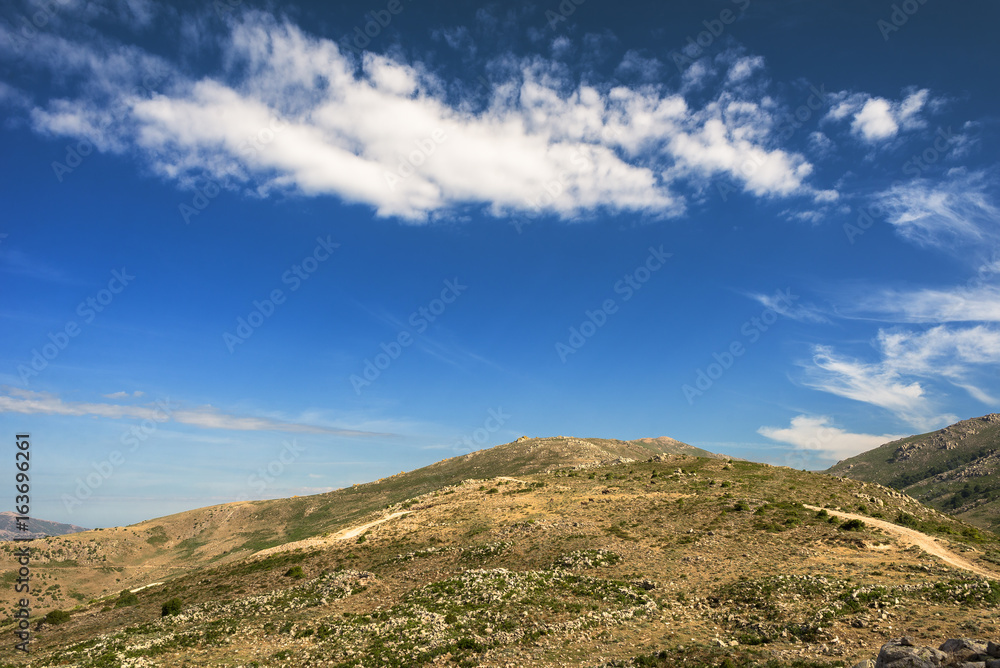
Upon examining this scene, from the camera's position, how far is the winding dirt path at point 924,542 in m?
38.8

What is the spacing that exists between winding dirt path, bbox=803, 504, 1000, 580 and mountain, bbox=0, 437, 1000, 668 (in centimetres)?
29

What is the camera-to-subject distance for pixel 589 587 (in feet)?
130

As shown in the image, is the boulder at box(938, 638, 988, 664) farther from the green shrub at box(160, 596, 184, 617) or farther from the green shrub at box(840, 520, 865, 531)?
the green shrub at box(160, 596, 184, 617)

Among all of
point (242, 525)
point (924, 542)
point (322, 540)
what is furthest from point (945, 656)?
point (242, 525)

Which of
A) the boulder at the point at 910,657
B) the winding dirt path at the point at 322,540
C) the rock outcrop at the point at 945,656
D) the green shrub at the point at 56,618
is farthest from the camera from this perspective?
the winding dirt path at the point at 322,540

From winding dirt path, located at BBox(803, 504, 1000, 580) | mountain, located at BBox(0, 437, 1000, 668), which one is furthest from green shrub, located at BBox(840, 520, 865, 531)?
winding dirt path, located at BBox(803, 504, 1000, 580)

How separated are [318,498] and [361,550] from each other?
99.9 meters

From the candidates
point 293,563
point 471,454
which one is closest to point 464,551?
point 293,563

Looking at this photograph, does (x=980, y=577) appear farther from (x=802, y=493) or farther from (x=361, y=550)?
(x=361, y=550)

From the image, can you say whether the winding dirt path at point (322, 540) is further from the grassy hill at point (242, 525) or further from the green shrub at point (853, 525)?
the green shrub at point (853, 525)

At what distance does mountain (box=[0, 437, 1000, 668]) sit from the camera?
29078mm

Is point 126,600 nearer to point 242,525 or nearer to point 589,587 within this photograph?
point 589,587

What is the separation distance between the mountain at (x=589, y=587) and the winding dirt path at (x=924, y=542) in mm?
290

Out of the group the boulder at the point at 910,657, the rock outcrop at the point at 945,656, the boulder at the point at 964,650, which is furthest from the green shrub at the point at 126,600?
the boulder at the point at 964,650
